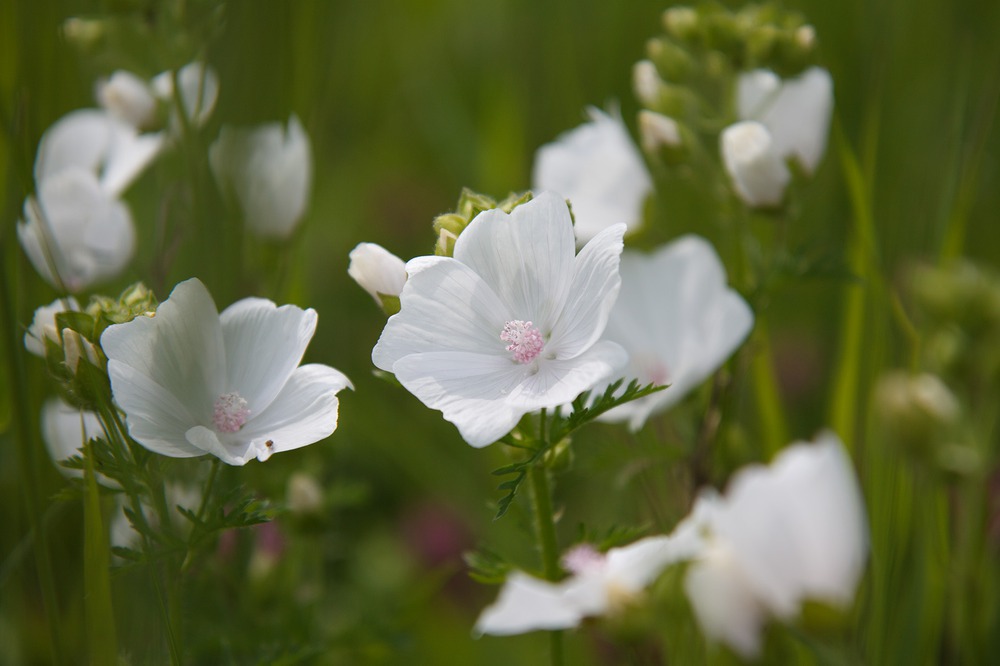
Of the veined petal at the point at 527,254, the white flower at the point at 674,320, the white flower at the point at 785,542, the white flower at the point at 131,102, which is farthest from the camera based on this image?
the white flower at the point at 131,102

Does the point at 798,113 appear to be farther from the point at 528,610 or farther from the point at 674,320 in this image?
the point at 528,610

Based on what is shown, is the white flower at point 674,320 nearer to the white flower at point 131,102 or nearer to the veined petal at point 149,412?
the veined petal at point 149,412

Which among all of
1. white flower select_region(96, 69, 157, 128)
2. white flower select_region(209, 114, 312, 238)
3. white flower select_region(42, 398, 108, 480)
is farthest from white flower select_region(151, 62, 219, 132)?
white flower select_region(42, 398, 108, 480)

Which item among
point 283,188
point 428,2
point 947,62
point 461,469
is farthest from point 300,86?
point 428,2

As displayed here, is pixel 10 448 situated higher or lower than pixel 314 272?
higher

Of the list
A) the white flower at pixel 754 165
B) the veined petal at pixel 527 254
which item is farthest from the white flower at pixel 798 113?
the veined petal at pixel 527 254

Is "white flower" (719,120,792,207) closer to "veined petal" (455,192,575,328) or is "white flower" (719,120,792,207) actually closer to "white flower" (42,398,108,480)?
"veined petal" (455,192,575,328)

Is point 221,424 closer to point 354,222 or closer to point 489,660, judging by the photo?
point 489,660
